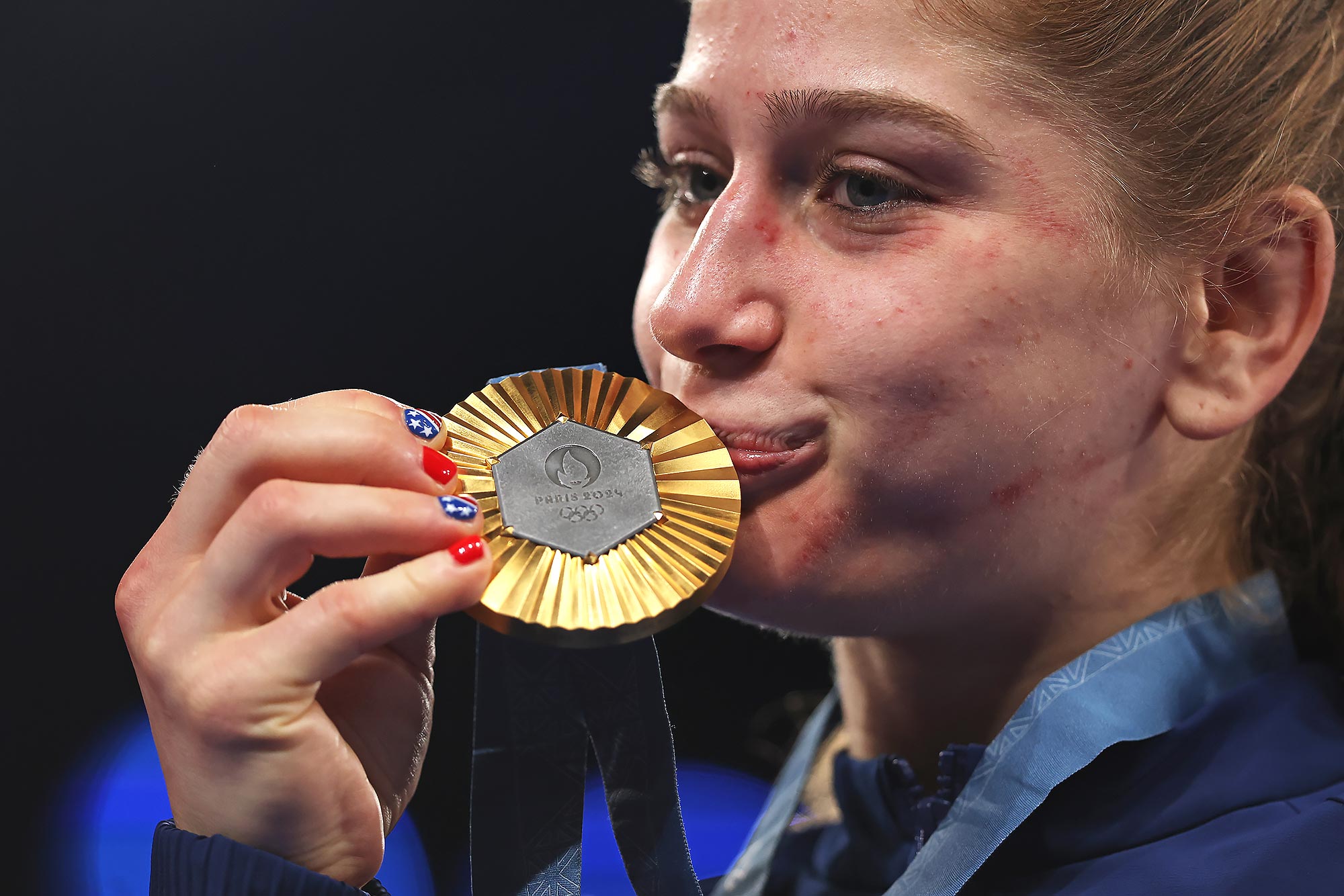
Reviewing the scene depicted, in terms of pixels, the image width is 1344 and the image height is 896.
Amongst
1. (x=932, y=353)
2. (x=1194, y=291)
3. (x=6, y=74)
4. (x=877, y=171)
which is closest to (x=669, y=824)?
(x=932, y=353)

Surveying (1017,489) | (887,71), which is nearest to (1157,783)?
(1017,489)

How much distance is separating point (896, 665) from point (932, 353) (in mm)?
569

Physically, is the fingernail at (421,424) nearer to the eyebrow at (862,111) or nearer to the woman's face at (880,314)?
the woman's face at (880,314)

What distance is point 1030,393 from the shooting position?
1151 millimetres

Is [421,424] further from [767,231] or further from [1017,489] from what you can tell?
[1017,489]

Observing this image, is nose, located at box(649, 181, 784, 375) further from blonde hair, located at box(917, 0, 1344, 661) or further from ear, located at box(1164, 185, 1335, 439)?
ear, located at box(1164, 185, 1335, 439)

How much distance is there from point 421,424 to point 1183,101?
2.87 ft

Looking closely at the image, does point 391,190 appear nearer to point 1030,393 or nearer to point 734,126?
point 734,126

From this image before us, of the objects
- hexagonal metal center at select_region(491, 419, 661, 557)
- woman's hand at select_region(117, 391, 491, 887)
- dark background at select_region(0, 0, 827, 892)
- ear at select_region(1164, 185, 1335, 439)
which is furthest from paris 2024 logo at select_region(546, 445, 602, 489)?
dark background at select_region(0, 0, 827, 892)

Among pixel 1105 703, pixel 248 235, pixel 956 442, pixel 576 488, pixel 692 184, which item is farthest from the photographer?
pixel 248 235

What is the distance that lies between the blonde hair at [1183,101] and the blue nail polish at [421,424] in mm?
627

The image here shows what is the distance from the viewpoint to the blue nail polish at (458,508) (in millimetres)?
939

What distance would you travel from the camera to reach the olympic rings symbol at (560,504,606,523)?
3.28 ft

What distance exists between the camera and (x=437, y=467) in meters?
0.98
